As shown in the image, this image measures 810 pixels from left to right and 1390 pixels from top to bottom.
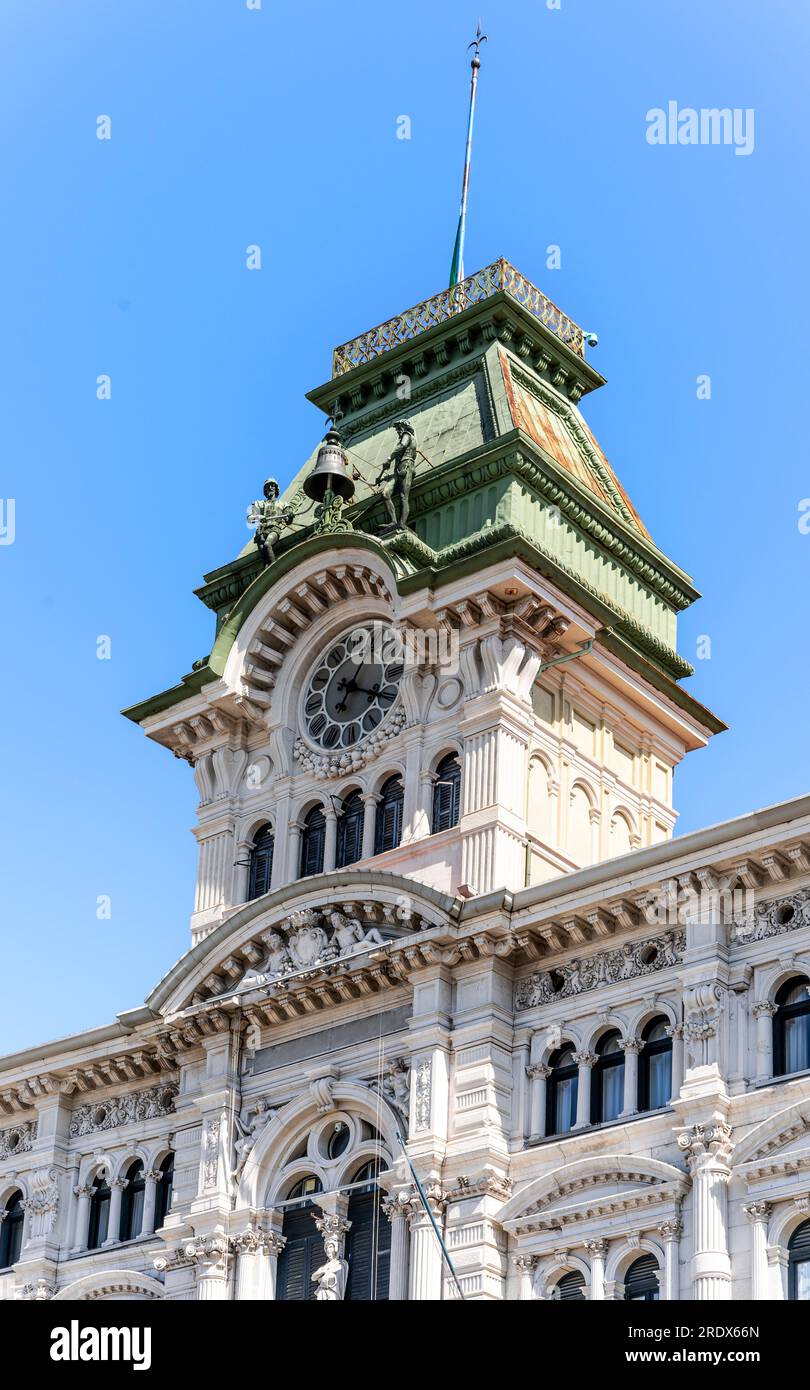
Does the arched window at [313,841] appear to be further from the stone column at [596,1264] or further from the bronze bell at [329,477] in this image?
the stone column at [596,1264]

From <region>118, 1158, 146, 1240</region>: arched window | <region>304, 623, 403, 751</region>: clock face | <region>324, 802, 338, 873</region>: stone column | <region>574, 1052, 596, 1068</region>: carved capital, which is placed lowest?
<region>118, 1158, 146, 1240</region>: arched window

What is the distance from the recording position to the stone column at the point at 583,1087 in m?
42.1

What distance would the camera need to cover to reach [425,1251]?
4231cm

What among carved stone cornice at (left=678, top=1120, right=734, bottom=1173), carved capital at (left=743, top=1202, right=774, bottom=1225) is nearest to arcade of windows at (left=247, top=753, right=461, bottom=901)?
carved stone cornice at (left=678, top=1120, right=734, bottom=1173)

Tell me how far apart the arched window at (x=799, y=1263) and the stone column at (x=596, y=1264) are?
11.1 feet

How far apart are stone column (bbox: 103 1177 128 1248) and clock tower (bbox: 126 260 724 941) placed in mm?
5435

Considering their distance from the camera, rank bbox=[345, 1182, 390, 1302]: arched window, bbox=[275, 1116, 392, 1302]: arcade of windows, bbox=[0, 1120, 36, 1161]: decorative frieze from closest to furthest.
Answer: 1. bbox=[345, 1182, 390, 1302]: arched window
2. bbox=[275, 1116, 392, 1302]: arcade of windows
3. bbox=[0, 1120, 36, 1161]: decorative frieze

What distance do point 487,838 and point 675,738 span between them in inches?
308

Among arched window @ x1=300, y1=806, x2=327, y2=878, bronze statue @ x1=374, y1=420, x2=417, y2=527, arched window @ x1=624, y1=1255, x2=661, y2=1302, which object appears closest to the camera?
arched window @ x1=624, y1=1255, x2=661, y2=1302

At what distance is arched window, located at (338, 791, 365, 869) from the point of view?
49.3m

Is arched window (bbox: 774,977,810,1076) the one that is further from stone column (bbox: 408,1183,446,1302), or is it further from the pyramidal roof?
the pyramidal roof

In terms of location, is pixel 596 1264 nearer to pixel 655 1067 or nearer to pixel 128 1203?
pixel 655 1067

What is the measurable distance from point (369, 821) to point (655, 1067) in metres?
9.62
